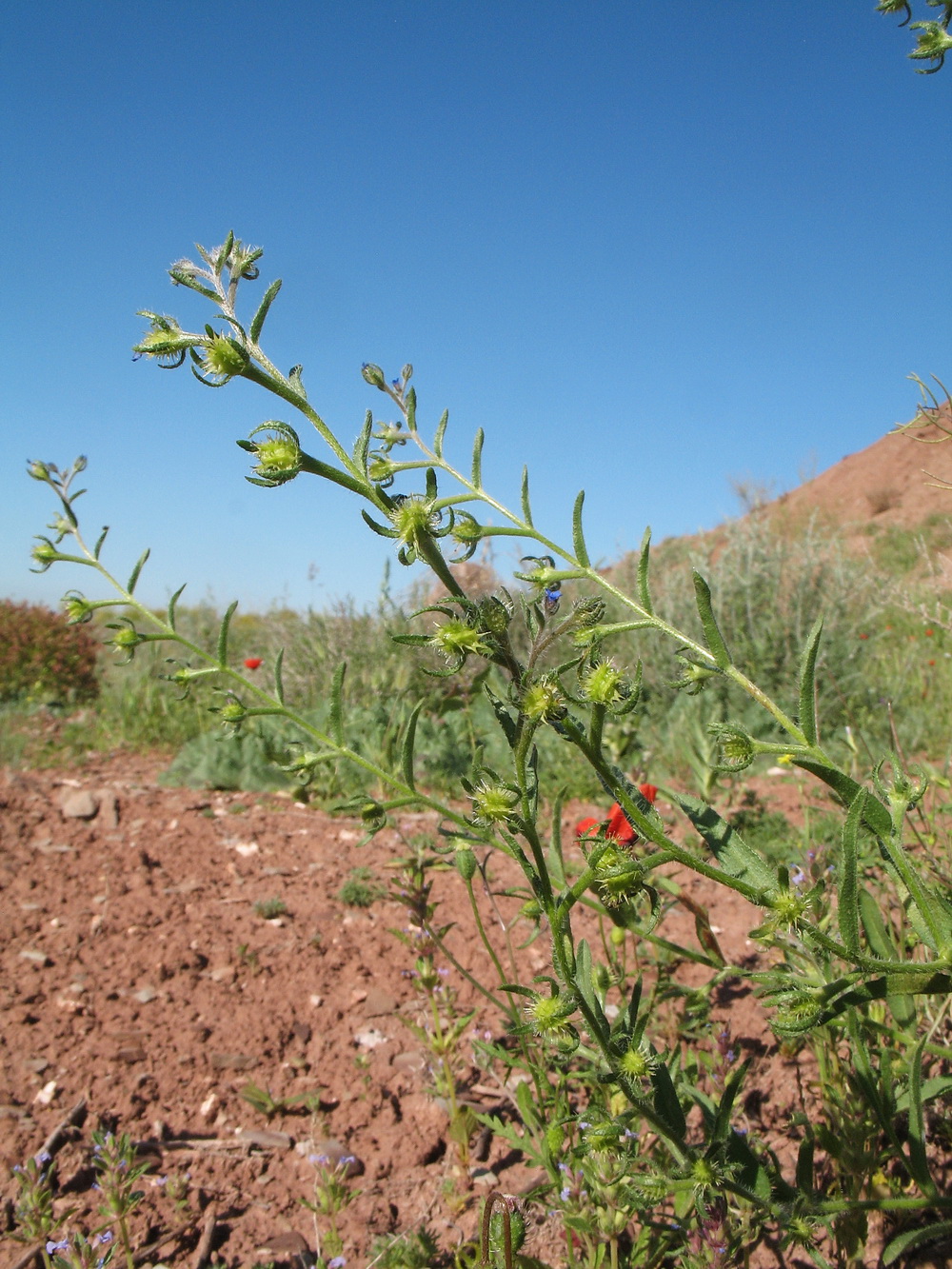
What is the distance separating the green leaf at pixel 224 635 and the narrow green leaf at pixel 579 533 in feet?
2.13

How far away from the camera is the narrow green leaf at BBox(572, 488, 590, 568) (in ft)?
3.76

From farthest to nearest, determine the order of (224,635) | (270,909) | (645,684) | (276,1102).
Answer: (645,684) < (270,909) < (276,1102) < (224,635)

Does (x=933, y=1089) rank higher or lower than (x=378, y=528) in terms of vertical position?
lower

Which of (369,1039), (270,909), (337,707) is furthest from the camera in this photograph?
(270,909)

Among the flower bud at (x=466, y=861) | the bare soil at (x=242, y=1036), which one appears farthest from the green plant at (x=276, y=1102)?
the flower bud at (x=466, y=861)

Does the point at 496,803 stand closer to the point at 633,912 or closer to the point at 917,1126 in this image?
the point at 633,912

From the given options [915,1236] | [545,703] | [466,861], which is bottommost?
[915,1236]

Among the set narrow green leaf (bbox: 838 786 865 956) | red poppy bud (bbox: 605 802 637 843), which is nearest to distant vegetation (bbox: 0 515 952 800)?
red poppy bud (bbox: 605 802 637 843)

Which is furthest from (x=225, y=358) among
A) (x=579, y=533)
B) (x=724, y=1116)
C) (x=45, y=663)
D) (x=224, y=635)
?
(x=45, y=663)

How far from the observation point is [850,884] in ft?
2.93

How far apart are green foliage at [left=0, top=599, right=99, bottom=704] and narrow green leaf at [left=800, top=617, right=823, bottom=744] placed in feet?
28.9

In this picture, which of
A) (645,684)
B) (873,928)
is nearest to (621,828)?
(873,928)

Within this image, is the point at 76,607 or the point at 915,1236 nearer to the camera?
the point at 915,1236

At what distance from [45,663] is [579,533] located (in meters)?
9.37
